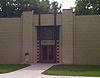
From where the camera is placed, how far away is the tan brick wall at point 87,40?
25703 millimetres

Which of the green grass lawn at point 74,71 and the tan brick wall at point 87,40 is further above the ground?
the tan brick wall at point 87,40

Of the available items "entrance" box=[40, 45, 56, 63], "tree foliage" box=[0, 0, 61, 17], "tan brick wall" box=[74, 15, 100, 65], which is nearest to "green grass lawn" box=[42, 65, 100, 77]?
"tan brick wall" box=[74, 15, 100, 65]

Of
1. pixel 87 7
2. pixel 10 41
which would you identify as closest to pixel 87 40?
pixel 10 41

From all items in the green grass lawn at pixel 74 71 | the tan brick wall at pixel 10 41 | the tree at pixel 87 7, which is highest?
the tree at pixel 87 7

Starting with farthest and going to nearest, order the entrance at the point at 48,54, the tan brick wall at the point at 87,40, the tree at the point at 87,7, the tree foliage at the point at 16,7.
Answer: the tree foliage at the point at 16,7
the tree at the point at 87,7
the entrance at the point at 48,54
the tan brick wall at the point at 87,40

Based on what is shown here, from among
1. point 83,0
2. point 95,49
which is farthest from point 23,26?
point 83,0

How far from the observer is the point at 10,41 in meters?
27.5

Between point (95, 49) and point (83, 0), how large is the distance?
14435mm

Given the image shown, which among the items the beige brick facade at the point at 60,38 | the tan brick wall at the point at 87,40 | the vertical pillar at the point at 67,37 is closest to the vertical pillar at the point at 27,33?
the beige brick facade at the point at 60,38

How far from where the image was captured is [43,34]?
27406mm

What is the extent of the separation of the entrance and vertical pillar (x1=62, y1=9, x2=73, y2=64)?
1.57 meters

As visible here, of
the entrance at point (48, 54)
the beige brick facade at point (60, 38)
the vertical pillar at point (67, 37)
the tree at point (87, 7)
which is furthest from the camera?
the tree at point (87, 7)

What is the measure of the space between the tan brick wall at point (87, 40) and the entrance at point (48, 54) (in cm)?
281

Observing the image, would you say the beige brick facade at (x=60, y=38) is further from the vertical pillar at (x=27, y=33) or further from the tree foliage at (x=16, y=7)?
the tree foliage at (x=16, y=7)
